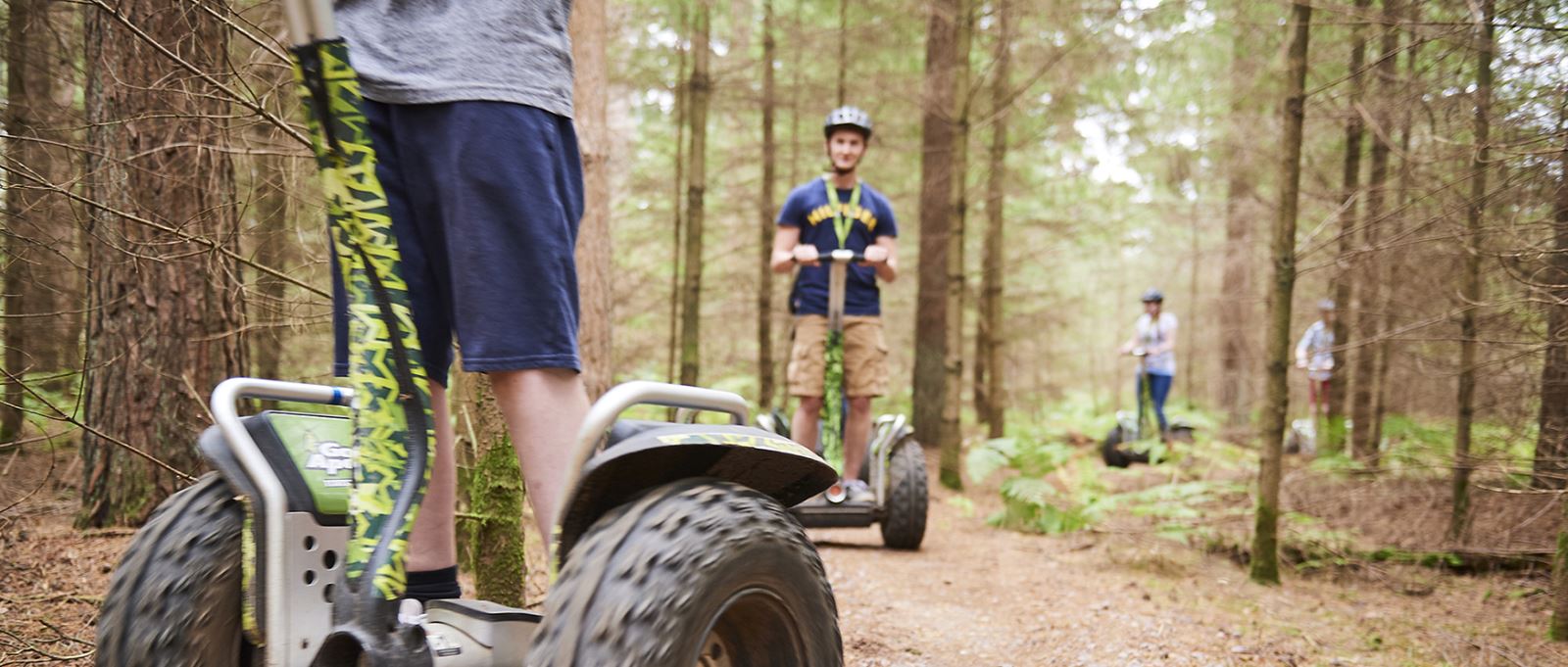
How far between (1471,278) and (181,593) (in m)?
6.00

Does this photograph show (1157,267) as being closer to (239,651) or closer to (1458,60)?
(1458,60)

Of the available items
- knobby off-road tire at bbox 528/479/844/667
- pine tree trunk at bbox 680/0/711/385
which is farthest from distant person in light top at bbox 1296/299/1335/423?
knobby off-road tire at bbox 528/479/844/667

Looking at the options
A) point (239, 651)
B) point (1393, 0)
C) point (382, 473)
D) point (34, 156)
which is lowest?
point (239, 651)

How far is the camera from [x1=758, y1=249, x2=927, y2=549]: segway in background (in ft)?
20.1

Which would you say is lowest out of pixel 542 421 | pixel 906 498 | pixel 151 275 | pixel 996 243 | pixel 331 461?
pixel 906 498

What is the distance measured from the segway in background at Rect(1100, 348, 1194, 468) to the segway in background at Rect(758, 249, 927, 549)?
6716 millimetres

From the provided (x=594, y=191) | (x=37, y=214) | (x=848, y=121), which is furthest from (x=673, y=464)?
(x=848, y=121)

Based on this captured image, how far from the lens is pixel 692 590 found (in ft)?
4.84

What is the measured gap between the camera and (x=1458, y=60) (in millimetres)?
4699

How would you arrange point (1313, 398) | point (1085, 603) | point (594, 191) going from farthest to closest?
point (1313, 398)
point (594, 191)
point (1085, 603)

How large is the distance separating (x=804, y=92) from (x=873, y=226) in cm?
663

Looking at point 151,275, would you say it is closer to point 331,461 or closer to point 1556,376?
point 331,461

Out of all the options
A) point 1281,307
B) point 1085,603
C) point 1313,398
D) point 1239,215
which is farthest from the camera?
point 1313,398

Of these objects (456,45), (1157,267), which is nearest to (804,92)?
(456,45)
